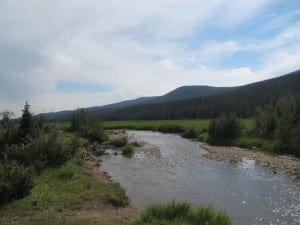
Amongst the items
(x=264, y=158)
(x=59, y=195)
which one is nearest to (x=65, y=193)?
(x=59, y=195)

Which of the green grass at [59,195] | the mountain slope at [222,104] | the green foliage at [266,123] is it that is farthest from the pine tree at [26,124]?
the mountain slope at [222,104]

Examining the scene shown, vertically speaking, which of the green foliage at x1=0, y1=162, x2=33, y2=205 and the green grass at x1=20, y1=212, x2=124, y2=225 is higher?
the green foliage at x1=0, y1=162, x2=33, y2=205

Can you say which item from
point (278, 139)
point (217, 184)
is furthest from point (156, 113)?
point (217, 184)

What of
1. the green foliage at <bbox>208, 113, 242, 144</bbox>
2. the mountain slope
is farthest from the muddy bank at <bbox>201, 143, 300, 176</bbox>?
the mountain slope

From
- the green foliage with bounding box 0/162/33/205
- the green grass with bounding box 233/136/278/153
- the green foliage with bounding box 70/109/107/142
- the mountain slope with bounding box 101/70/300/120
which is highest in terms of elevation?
the mountain slope with bounding box 101/70/300/120

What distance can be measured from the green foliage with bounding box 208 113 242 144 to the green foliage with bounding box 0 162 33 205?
4244 centimetres

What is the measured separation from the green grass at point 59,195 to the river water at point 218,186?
2.05 meters

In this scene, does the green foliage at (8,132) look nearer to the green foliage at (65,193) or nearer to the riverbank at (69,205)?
the green foliage at (65,193)

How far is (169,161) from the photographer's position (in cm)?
3806

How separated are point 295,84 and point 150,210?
539ft

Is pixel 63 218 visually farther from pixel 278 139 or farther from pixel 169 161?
pixel 278 139

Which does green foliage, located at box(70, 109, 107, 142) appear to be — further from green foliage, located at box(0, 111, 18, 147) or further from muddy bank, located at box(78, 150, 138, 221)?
muddy bank, located at box(78, 150, 138, 221)

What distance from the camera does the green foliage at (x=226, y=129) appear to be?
5772 centimetres

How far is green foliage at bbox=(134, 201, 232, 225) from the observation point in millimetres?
13539
